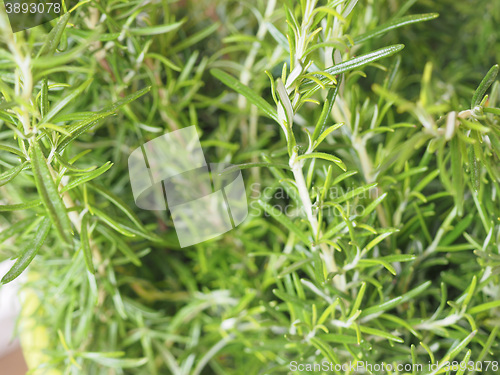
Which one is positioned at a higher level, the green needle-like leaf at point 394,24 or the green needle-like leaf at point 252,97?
the green needle-like leaf at point 394,24

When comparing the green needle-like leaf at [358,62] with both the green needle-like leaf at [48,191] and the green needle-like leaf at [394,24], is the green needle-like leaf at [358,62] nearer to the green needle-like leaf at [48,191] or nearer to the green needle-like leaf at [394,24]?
the green needle-like leaf at [394,24]

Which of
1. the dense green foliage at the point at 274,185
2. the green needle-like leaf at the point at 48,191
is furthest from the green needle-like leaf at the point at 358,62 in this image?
the green needle-like leaf at the point at 48,191

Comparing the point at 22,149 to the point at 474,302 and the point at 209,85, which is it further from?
the point at 474,302

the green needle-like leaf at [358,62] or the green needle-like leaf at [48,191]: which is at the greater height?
the green needle-like leaf at [358,62]

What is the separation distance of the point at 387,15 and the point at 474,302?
314 mm

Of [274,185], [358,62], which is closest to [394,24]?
[358,62]

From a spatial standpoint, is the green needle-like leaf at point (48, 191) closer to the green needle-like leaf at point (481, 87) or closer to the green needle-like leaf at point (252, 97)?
the green needle-like leaf at point (252, 97)

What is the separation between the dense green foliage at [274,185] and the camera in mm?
280

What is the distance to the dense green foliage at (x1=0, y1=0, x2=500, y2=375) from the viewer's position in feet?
0.92

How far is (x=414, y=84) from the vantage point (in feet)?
1.91

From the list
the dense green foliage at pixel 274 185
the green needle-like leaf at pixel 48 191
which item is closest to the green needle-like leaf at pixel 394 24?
the dense green foliage at pixel 274 185

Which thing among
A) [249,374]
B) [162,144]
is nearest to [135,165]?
[162,144]

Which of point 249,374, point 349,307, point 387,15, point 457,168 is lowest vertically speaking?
point 249,374

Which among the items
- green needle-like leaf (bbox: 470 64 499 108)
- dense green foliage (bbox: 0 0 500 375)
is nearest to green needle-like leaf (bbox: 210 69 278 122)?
dense green foliage (bbox: 0 0 500 375)
